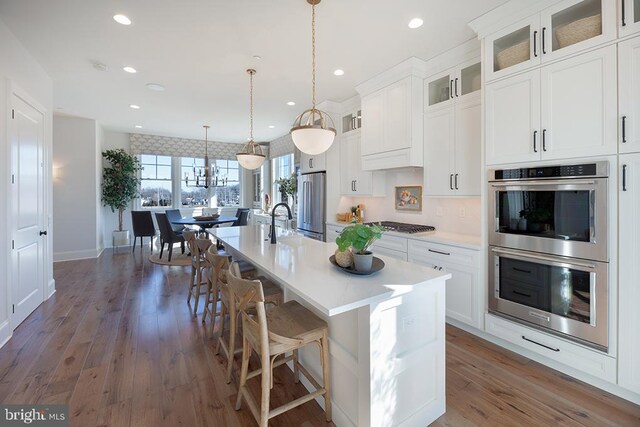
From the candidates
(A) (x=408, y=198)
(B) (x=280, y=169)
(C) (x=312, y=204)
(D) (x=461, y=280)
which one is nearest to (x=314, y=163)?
(C) (x=312, y=204)

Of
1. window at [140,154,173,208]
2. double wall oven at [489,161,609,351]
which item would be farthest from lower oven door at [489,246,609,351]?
window at [140,154,173,208]

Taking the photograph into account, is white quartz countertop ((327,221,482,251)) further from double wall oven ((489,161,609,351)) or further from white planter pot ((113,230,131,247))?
white planter pot ((113,230,131,247))

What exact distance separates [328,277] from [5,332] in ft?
10.3

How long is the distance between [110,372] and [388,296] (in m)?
2.23

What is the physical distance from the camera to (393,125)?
3.59 metres

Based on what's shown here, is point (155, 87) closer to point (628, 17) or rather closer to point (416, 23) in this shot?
point (416, 23)

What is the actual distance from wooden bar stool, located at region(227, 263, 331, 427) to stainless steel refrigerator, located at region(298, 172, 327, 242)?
3157 mm

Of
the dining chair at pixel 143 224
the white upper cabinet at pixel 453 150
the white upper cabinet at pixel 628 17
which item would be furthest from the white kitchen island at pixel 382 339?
the dining chair at pixel 143 224

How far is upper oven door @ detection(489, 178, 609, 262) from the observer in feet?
6.41

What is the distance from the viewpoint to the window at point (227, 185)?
8591 mm

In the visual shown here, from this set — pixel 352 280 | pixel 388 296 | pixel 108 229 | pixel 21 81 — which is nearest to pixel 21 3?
pixel 21 81

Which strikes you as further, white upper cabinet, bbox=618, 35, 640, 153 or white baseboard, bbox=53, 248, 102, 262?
white baseboard, bbox=53, 248, 102, 262

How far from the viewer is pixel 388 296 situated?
143 centimetres

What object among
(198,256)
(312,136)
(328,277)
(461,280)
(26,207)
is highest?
(312,136)
